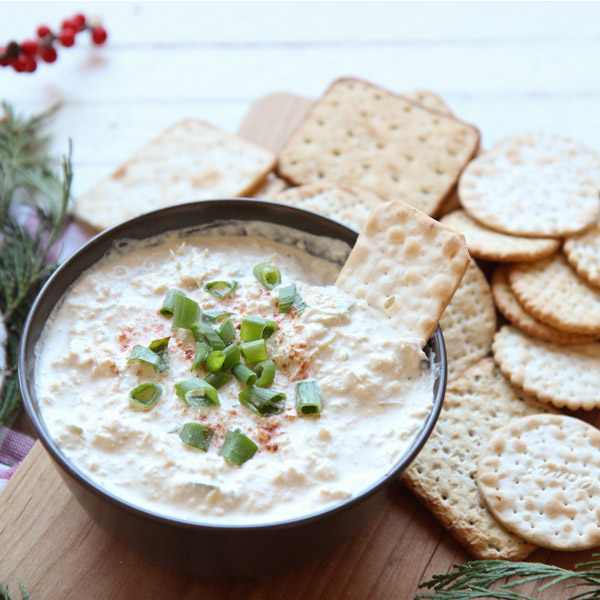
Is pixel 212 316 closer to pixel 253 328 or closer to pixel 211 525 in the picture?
pixel 253 328

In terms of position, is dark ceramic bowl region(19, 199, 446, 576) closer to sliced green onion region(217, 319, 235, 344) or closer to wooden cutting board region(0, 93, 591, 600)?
wooden cutting board region(0, 93, 591, 600)

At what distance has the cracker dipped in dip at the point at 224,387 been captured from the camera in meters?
2.45

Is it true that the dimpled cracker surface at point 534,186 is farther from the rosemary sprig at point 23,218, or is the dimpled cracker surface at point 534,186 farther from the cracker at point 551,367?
the rosemary sprig at point 23,218

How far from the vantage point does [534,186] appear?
12.6ft

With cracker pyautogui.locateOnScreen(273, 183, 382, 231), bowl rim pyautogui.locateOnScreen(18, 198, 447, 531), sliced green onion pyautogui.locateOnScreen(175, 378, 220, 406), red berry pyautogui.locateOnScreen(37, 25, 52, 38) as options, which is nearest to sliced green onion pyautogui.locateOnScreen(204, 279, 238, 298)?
bowl rim pyautogui.locateOnScreen(18, 198, 447, 531)

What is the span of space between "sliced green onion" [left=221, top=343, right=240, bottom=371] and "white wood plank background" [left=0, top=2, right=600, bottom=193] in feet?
7.10

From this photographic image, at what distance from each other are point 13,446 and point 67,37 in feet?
8.63

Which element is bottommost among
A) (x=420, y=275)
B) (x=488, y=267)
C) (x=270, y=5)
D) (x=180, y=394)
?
(x=488, y=267)

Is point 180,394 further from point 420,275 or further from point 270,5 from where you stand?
point 270,5

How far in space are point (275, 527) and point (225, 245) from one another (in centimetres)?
138

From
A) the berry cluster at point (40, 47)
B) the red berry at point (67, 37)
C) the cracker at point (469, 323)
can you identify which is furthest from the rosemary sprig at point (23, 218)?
the cracker at point (469, 323)

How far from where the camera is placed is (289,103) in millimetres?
4504

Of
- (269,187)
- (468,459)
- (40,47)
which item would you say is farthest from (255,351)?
(40,47)

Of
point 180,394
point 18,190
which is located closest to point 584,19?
point 18,190
